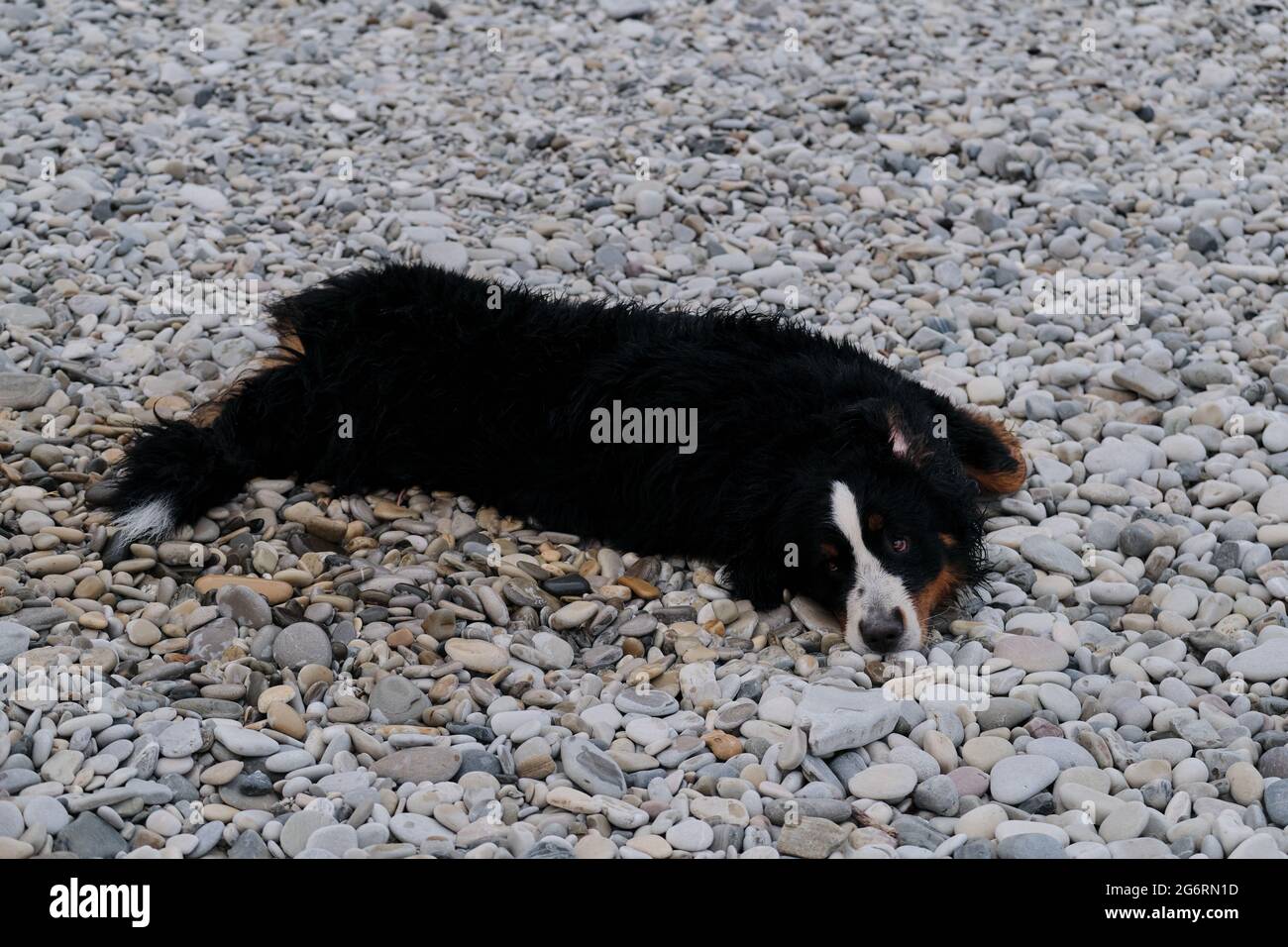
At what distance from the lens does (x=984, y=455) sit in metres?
5.93

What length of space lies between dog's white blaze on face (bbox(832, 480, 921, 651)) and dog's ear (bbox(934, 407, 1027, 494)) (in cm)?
85

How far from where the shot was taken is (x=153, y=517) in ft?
18.2

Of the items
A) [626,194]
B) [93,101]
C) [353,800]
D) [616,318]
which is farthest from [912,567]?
[93,101]

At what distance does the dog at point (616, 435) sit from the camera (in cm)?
534

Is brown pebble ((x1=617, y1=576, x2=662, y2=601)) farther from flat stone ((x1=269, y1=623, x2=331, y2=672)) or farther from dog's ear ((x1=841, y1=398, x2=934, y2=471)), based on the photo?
flat stone ((x1=269, y1=623, x2=331, y2=672))

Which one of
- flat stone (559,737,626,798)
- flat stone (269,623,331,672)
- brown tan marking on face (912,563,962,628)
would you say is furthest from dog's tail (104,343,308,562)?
brown tan marking on face (912,563,962,628)

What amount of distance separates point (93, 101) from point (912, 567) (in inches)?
269

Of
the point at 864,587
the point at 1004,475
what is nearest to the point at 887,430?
the point at 864,587

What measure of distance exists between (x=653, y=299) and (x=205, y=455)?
2.76 m

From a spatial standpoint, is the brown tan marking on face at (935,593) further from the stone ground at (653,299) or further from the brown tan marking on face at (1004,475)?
the brown tan marking on face at (1004,475)

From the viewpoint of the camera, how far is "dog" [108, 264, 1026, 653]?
534 cm

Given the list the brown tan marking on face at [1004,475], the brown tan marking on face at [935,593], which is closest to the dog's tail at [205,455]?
the brown tan marking on face at [935,593]

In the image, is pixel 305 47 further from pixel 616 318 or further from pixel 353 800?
pixel 353 800

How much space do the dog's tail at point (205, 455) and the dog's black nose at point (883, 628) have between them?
2697mm
